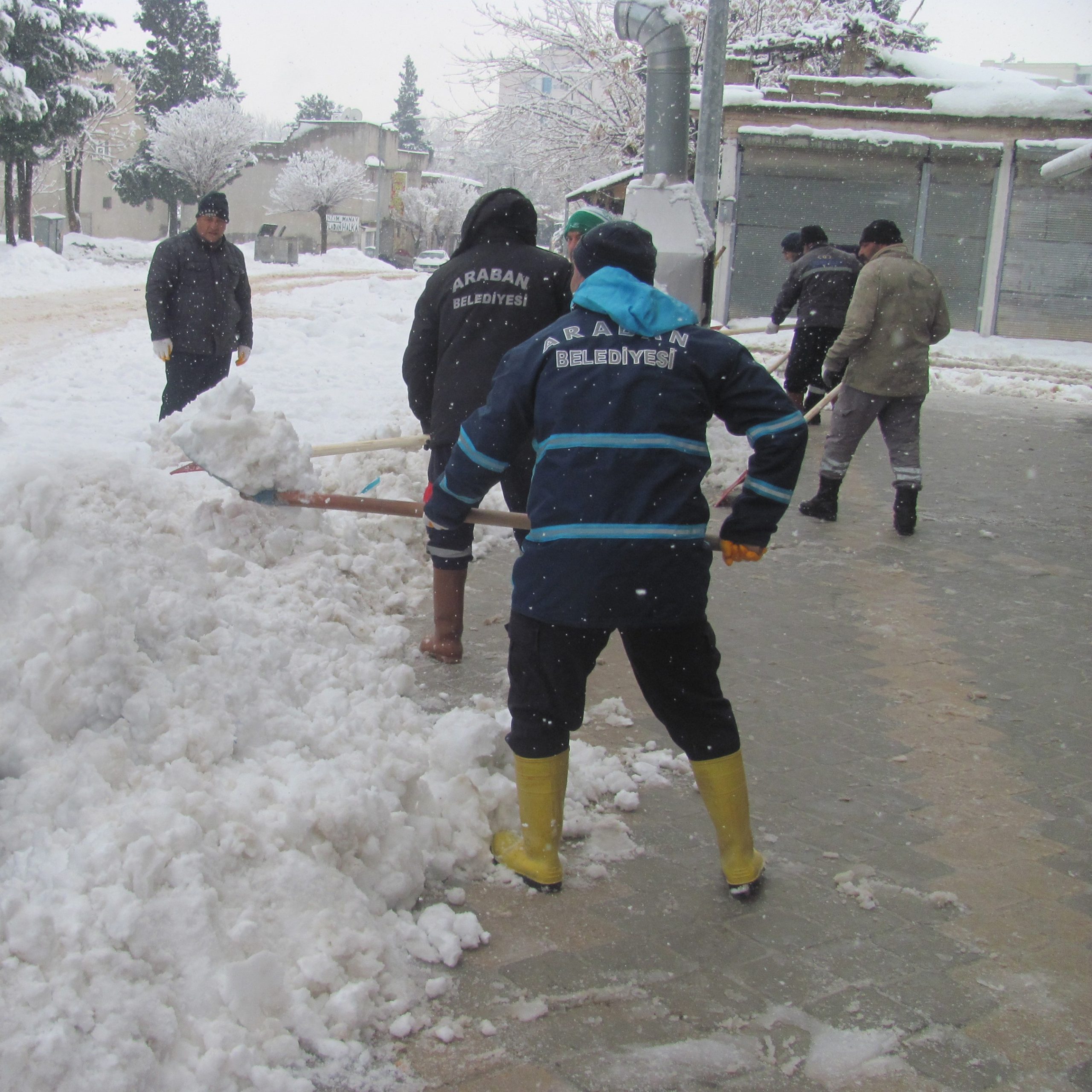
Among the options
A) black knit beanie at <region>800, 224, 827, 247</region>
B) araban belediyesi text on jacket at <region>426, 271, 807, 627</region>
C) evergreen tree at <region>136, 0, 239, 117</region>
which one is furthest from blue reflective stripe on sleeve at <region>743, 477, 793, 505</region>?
evergreen tree at <region>136, 0, 239, 117</region>

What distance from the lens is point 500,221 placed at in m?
4.54

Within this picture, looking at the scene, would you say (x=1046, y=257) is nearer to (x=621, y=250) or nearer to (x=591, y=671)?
(x=621, y=250)

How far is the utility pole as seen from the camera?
968cm

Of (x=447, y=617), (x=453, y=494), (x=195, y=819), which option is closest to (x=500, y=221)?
(x=447, y=617)

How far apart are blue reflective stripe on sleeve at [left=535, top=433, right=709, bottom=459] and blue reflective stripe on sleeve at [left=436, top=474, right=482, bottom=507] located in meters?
0.34

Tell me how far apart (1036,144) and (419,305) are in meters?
18.9

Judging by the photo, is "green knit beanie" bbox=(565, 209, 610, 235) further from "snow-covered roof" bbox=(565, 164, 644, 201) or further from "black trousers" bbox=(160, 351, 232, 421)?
"snow-covered roof" bbox=(565, 164, 644, 201)

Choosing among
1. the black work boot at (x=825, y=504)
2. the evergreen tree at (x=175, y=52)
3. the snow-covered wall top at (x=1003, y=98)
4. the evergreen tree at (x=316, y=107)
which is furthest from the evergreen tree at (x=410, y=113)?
the black work boot at (x=825, y=504)

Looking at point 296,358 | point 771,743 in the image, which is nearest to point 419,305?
point 771,743

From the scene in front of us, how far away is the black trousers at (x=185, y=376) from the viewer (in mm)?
6980

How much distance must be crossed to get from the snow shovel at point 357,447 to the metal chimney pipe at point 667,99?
3.78 meters

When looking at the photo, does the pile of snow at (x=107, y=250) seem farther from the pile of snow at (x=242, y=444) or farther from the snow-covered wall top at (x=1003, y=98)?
the pile of snow at (x=242, y=444)

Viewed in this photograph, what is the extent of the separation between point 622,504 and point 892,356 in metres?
4.71

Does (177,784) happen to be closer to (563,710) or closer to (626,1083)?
(563,710)
